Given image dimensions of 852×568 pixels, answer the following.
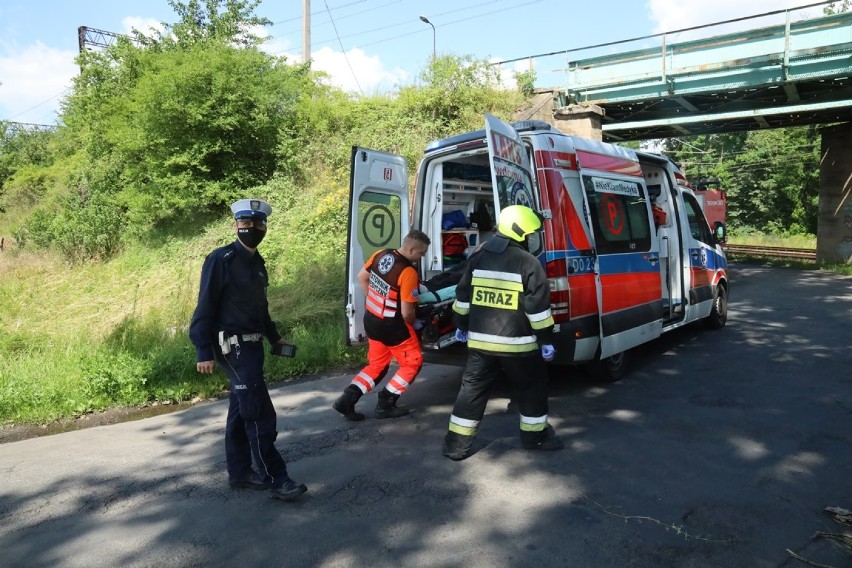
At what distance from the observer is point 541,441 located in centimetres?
439

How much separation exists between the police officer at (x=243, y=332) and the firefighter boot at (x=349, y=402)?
1391 millimetres

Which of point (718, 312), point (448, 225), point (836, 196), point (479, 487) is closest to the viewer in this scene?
point (479, 487)

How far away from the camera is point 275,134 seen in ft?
55.4

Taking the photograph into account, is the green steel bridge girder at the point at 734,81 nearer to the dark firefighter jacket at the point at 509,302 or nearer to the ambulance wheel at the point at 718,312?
the ambulance wheel at the point at 718,312

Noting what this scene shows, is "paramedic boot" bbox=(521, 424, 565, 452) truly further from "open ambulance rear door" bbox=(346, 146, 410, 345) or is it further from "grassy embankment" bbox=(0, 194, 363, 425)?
"grassy embankment" bbox=(0, 194, 363, 425)

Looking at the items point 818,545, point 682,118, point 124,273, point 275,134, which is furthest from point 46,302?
point 682,118

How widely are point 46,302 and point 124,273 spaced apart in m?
4.29

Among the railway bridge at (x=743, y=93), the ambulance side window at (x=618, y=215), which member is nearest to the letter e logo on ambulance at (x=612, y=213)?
the ambulance side window at (x=618, y=215)

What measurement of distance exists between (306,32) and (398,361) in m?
18.0

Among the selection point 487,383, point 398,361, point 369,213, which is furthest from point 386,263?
point 487,383

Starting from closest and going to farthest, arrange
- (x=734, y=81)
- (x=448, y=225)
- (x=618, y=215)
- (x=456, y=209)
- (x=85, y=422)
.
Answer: (x=85, y=422) → (x=618, y=215) → (x=448, y=225) → (x=456, y=209) → (x=734, y=81)

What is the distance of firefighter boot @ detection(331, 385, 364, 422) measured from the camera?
509cm

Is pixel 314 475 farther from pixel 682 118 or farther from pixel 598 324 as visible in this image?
pixel 682 118

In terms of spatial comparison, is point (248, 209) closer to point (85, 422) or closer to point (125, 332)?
point (85, 422)
